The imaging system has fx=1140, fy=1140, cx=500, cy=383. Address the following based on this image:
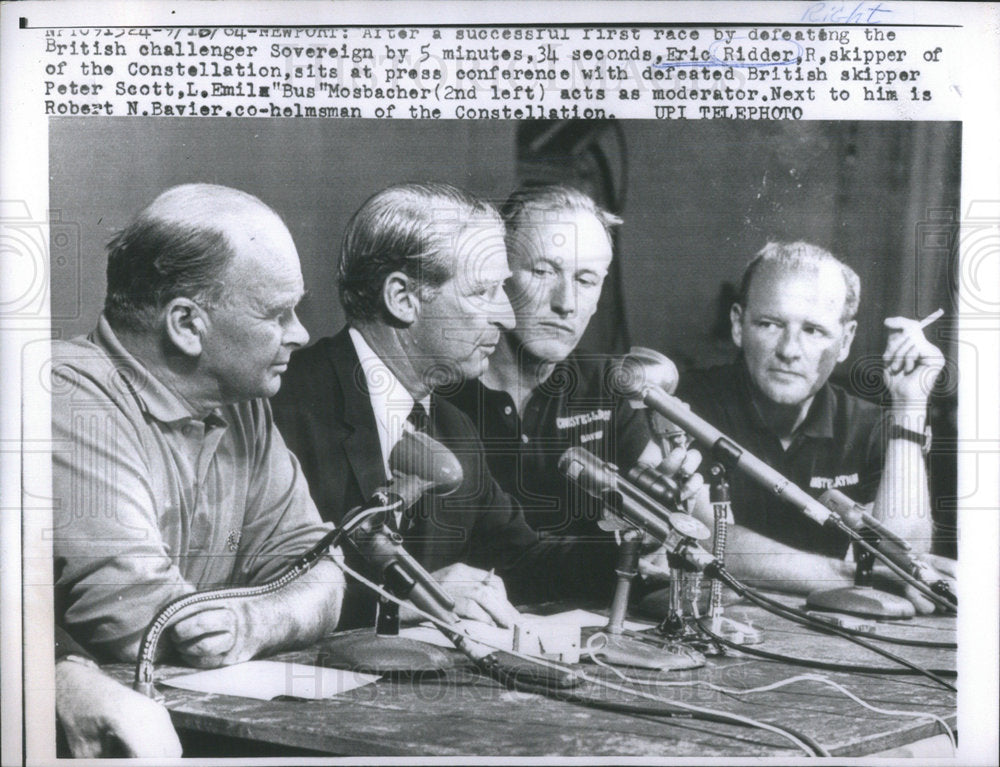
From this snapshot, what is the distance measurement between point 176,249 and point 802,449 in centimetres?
215

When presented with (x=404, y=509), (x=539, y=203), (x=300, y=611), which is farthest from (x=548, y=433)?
(x=300, y=611)

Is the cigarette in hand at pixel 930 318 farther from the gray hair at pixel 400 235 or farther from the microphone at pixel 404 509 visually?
the microphone at pixel 404 509

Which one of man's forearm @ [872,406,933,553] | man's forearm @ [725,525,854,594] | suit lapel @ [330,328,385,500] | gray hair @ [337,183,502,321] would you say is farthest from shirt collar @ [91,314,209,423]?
man's forearm @ [872,406,933,553]

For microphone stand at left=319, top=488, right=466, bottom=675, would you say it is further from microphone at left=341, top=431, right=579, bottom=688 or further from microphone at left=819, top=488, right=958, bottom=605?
microphone at left=819, top=488, right=958, bottom=605

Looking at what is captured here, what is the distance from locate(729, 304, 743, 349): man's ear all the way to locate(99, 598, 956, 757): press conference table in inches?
39.9

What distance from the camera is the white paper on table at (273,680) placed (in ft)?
11.9

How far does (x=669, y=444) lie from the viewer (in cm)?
377

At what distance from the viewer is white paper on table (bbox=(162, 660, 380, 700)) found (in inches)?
142

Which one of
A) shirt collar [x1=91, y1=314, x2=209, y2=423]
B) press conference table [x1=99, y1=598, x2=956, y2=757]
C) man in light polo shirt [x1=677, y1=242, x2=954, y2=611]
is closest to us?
press conference table [x1=99, y1=598, x2=956, y2=757]

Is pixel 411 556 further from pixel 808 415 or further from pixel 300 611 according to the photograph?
pixel 808 415

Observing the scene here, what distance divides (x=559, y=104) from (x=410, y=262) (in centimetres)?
71

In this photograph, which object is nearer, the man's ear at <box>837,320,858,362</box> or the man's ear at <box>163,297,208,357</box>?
the man's ear at <box>163,297,208,357</box>

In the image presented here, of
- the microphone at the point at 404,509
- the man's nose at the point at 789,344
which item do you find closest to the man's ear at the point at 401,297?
the microphone at the point at 404,509

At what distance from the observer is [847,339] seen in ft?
12.5
